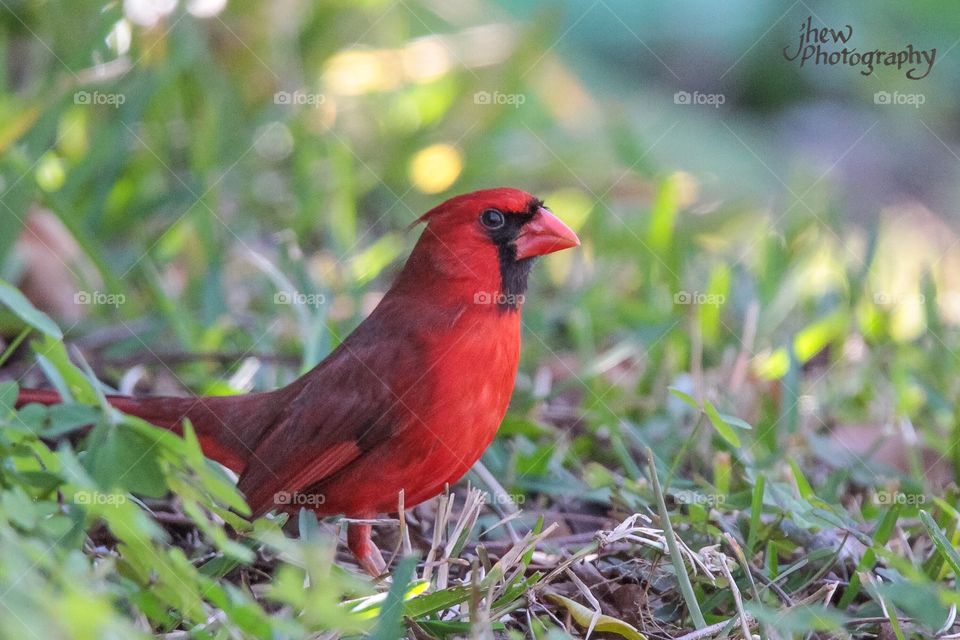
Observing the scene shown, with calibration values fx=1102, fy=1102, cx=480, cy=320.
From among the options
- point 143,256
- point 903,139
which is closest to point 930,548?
point 143,256

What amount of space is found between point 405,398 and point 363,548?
1.03ft

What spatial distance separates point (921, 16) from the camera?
5566 mm

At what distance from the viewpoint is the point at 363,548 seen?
2221mm

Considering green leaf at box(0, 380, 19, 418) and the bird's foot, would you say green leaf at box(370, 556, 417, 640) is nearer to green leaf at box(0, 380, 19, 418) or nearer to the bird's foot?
the bird's foot

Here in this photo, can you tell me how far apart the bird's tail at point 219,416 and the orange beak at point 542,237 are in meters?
0.65

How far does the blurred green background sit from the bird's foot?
1.51 ft

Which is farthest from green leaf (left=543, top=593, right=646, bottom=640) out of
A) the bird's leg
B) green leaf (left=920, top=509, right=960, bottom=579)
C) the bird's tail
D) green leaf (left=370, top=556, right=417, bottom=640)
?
the bird's tail

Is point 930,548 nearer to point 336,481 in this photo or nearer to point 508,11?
point 336,481

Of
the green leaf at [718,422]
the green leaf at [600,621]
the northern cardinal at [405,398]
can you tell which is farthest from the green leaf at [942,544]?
the northern cardinal at [405,398]

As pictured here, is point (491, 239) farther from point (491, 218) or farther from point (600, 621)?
point (600, 621)

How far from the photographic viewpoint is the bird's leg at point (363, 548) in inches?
86.6

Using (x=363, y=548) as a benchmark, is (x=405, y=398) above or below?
above

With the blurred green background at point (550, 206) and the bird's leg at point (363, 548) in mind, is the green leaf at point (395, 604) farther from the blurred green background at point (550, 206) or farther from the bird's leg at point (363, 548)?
the blurred green background at point (550, 206)

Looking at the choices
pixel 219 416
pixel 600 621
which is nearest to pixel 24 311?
pixel 219 416
